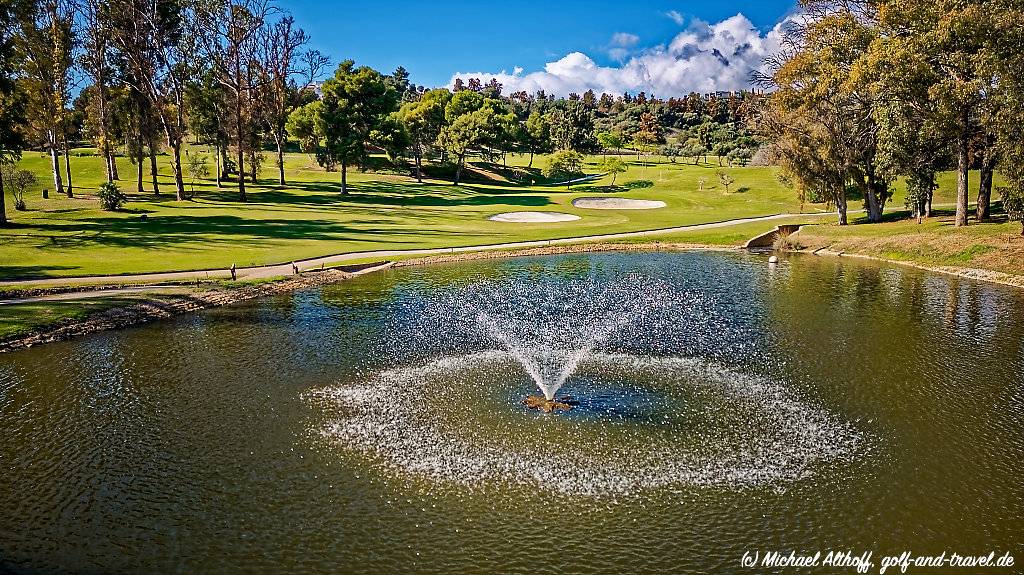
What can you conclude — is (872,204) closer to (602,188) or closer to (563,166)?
(602,188)

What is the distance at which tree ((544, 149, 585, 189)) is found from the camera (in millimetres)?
114750

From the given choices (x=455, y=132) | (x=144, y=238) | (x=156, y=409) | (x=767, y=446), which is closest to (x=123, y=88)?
(x=144, y=238)

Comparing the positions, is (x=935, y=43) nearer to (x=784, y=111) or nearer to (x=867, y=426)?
(x=784, y=111)

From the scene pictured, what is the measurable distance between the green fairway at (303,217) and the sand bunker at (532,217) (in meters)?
1.76

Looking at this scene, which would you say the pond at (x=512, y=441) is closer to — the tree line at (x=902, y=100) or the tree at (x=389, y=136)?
the tree line at (x=902, y=100)

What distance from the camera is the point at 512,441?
16469 mm

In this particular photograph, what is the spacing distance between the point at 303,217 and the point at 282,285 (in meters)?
24.9

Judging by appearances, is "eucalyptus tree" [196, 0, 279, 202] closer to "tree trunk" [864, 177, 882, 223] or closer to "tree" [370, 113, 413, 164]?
"tree" [370, 113, 413, 164]

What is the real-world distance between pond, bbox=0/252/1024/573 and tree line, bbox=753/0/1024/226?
16.3 meters

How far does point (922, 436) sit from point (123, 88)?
242ft

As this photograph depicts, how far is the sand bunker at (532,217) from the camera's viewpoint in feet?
213

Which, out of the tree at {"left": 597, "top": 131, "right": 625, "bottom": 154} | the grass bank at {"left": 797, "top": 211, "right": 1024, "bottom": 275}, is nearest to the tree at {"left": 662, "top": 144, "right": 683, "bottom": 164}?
the tree at {"left": 597, "top": 131, "right": 625, "bottom": 154}

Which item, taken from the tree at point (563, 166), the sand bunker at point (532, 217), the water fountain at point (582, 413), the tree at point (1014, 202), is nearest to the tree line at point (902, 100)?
the tree at point (1014, 202)

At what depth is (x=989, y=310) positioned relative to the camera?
1155 inches
